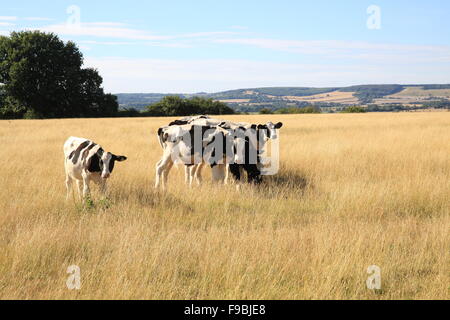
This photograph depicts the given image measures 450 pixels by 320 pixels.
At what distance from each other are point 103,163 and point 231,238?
131 inches

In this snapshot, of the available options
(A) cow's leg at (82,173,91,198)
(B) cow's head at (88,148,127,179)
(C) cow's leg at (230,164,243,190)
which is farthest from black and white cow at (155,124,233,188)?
(A) cow's leg at (82,173,91,198)

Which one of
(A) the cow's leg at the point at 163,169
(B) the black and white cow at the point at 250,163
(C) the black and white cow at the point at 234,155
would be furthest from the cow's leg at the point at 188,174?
(B) the black and white cow at the point at 250,163

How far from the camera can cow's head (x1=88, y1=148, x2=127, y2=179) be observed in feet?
26.6

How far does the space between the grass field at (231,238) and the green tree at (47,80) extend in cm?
4710

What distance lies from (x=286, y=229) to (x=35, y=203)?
15.7ft

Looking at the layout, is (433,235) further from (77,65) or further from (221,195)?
(77,65)

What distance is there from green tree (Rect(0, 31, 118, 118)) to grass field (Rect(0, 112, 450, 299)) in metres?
47.1

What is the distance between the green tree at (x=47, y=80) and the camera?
53562 mm

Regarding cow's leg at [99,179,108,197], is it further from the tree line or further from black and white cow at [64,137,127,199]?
the tree line

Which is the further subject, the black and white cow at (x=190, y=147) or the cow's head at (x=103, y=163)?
the black and white cow at (x=190, y=147)

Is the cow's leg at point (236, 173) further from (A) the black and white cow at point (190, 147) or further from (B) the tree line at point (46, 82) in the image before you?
(B) the tree line at point (46, 82)

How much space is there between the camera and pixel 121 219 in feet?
23.2
